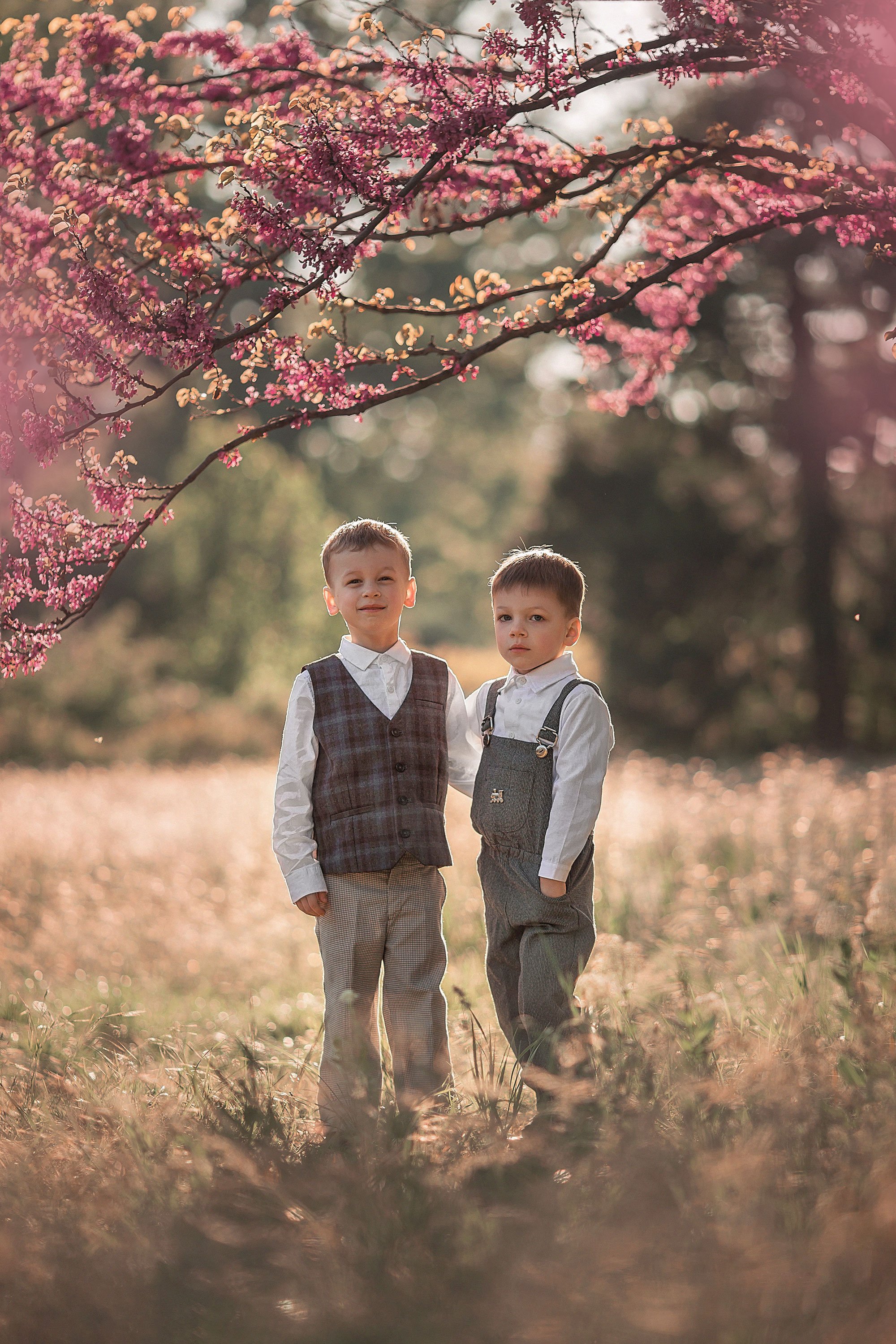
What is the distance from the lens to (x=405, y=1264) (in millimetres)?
2260

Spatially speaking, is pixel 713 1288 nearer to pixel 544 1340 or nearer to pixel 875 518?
pixel 544 1340

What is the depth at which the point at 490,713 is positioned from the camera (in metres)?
3.46

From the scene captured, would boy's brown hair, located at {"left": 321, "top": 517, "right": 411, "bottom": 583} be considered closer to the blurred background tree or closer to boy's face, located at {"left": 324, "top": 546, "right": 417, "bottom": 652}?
boy's face, located at {"left": 324, "top": 546, "right": 417, "bottom": 652}

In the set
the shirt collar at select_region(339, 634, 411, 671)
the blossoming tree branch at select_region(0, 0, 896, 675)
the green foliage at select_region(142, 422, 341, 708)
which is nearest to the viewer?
the blossoming tree branch at select_region(0, 0, 896, 675)

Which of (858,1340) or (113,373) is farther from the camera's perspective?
(113,373)

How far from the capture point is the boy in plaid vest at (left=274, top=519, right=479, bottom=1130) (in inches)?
130

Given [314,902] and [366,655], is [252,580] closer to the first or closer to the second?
[366,655]

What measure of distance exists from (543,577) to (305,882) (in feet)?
3.52

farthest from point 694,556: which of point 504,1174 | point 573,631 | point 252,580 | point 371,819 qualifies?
point 504,1174

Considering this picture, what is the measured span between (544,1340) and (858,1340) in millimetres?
510

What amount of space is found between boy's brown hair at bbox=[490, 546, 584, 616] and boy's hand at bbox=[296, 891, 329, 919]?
97cm

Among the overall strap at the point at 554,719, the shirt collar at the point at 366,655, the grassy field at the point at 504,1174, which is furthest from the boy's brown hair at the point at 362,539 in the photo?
the grassy field at the point at 504,1174

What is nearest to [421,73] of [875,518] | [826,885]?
[826,885]

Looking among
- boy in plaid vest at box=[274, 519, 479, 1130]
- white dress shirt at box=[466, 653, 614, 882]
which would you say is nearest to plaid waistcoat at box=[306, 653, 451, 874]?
boy in plaid vest at box=[274, 519, 479, 1130]
